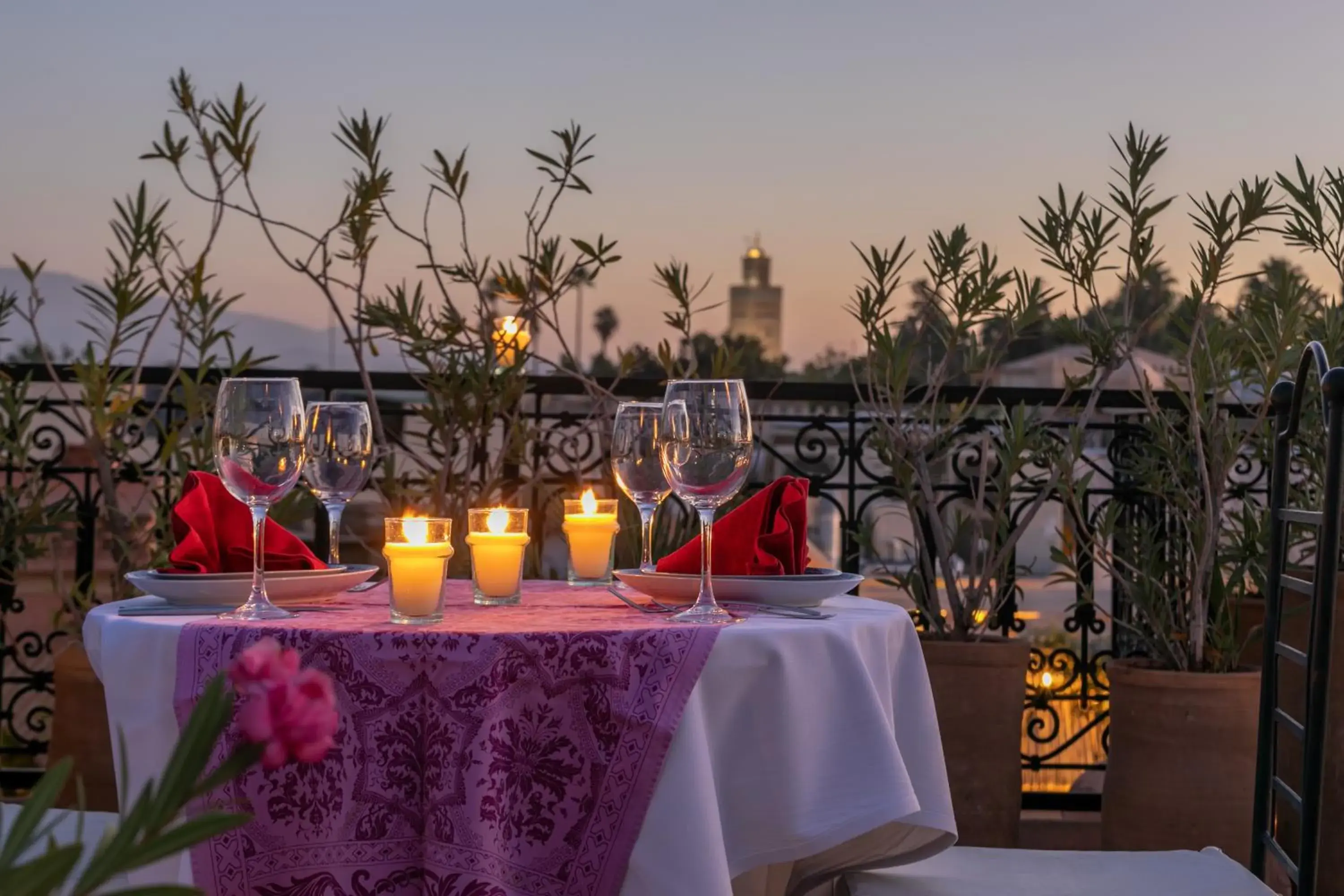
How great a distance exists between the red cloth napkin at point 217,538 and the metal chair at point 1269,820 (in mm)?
904

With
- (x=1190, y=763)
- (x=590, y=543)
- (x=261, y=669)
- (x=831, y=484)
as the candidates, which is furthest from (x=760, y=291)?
(x=261, y=669)

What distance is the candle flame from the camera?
162 centimetres

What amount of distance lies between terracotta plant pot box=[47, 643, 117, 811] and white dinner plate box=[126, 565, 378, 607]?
164cm

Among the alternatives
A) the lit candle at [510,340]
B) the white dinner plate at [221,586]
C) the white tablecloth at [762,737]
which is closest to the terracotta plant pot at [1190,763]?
the lit candle at [510,340]

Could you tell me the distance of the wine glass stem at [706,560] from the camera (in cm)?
167

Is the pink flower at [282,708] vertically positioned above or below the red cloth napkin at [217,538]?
above

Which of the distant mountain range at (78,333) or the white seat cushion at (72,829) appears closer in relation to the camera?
the white seat cushion at (72,829)

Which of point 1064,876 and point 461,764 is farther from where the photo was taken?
point 1064,876

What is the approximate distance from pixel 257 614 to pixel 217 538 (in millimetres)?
271

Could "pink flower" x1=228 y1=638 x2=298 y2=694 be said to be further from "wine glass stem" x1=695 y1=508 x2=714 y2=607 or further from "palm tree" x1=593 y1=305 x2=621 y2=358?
"palm tree" x1=593 y1=305 x2=621 y2=358

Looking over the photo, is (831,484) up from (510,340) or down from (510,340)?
down

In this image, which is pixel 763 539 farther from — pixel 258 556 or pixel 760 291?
pixel 760 291

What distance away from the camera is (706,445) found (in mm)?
1634

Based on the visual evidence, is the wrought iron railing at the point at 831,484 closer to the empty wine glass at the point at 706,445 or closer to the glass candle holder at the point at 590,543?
the glass candle holder at the point at 590,543
